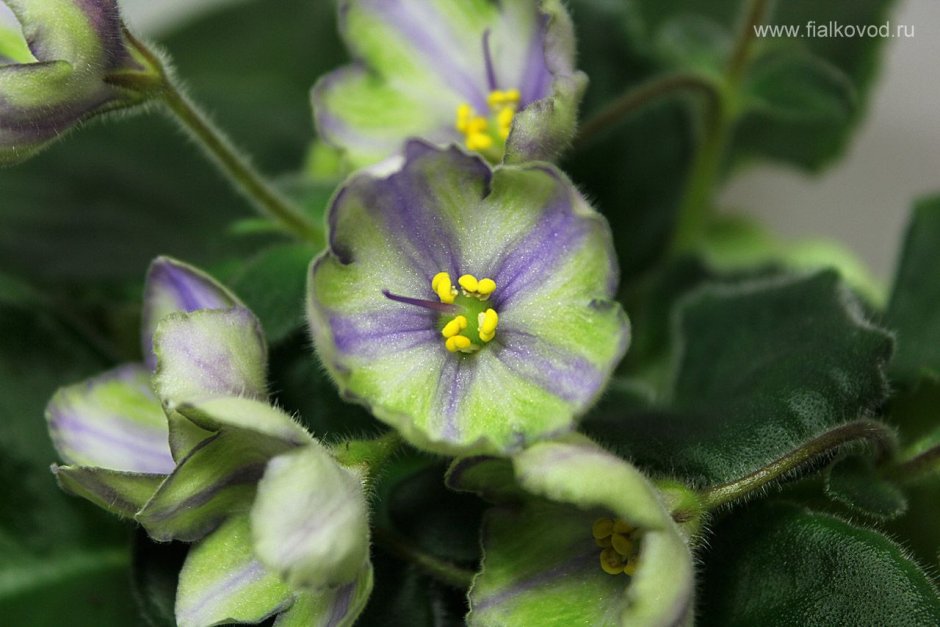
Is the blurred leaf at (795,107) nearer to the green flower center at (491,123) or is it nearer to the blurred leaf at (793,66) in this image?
the blurred leaf at (793,66)

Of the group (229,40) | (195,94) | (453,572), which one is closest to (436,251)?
(453,572)

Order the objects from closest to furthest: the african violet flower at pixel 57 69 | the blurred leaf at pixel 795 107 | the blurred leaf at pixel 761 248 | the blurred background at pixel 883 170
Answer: the african violet flower at pixel 57 69
the blurred leaf at pixel 795 107
the blurred leaf at pixel 761 248
the blurred background at pixel 883 170

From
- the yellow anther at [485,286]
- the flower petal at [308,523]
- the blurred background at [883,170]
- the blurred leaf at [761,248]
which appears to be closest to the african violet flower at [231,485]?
the flower petal at [308,523]

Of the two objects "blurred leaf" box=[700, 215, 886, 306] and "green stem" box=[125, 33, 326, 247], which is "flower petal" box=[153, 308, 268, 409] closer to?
"green stem" box=[125, 33, 326, 247]

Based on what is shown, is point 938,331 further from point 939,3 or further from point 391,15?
point 939,3

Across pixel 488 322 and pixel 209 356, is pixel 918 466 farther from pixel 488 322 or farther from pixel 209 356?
pixel 209 356

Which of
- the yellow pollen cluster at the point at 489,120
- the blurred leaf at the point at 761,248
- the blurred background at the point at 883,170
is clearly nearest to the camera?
the yellow pollen cluster at the point at 489,120
